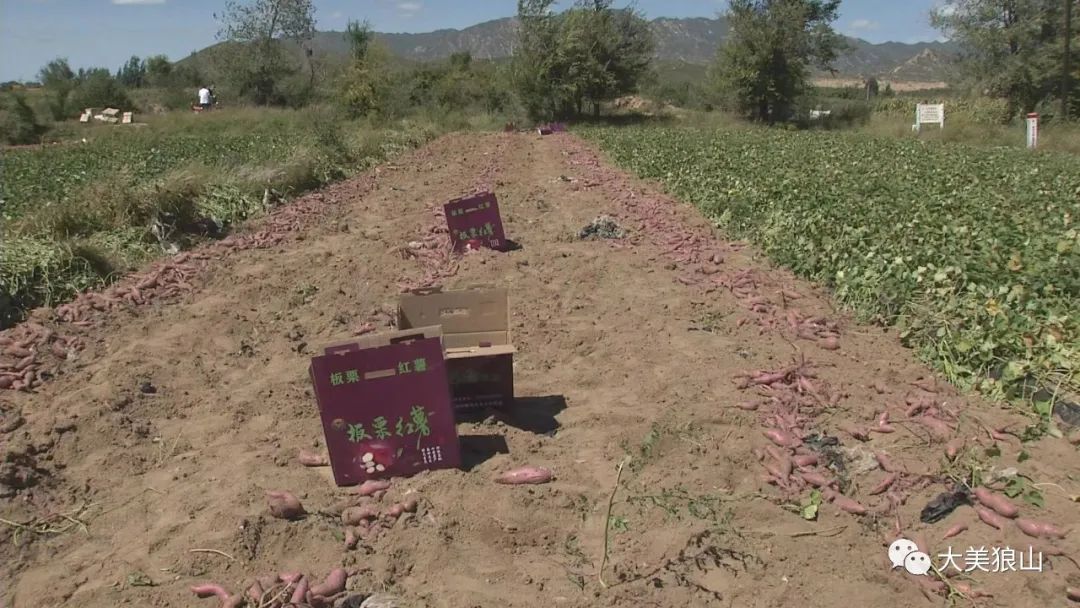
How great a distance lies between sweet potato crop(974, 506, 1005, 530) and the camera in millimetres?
3241

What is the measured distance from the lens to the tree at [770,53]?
37.4m

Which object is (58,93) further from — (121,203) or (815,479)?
(815,479)

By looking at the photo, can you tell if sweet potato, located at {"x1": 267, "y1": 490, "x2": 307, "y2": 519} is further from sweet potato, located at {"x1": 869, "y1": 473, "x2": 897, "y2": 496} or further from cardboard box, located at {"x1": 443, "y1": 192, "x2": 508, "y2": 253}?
cardboard box, located at {"x1": 443, "y1": 192, "x2": 508, "y2": 253}

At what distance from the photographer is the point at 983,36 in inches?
1213

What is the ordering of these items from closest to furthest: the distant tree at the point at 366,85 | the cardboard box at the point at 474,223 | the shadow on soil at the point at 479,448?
the shadow on soil at the point at 479,448
the cardboard box at the point at 474,223
the distant tree at the point at 366,85

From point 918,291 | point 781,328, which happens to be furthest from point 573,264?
point 918,291

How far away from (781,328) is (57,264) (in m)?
6.54

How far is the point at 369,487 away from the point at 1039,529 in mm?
2925

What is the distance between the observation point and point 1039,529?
3188 millimetres

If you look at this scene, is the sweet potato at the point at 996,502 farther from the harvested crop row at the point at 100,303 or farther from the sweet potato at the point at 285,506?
the harvested crop row at the point at 100,303

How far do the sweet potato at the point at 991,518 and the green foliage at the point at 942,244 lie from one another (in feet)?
4.78

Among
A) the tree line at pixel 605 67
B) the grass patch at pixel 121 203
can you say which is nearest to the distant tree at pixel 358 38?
the tree line at pixel 605 67

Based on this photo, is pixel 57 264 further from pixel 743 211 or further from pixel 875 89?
pixel 875 89

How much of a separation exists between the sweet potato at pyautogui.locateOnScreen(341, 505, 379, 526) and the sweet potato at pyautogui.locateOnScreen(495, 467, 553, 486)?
2.02 ft
